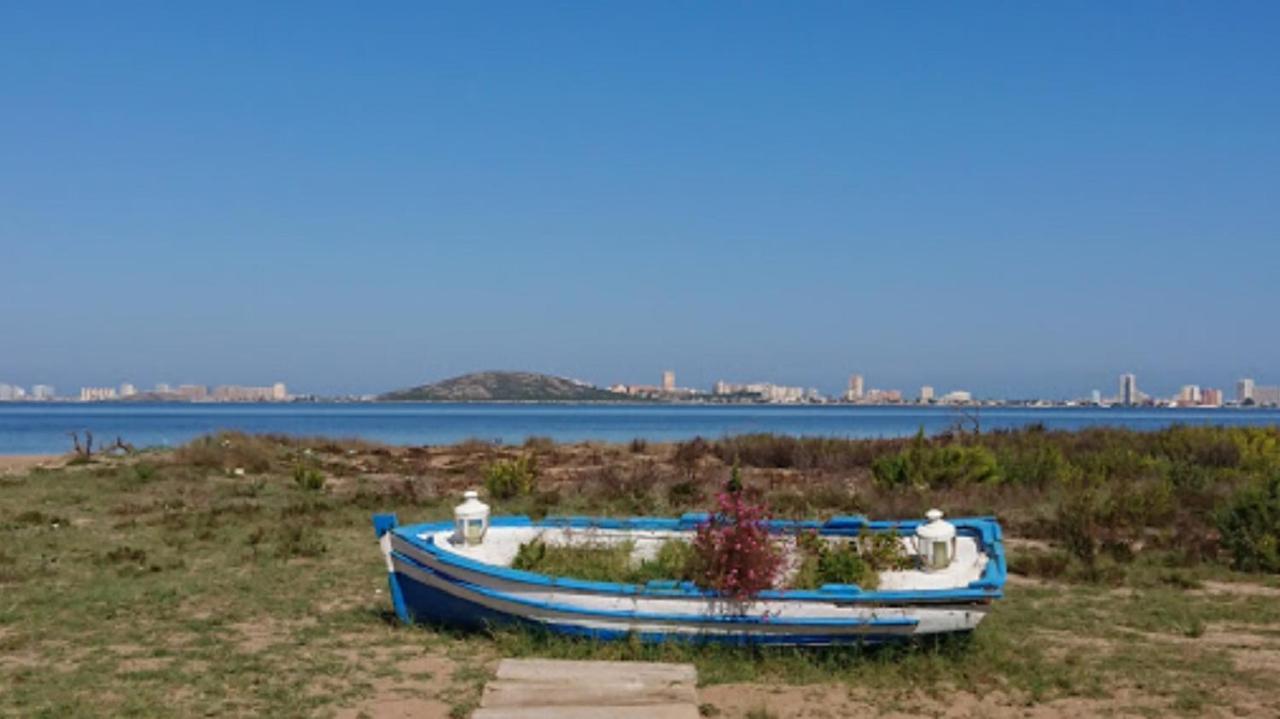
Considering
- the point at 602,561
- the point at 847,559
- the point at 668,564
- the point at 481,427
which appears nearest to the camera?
the point at 847,559

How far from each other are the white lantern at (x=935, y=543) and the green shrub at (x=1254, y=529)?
6.73m

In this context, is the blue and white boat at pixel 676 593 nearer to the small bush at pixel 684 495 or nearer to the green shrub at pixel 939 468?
the small bush at pixel 684 495

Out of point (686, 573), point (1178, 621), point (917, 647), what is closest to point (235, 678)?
point (686, 573)

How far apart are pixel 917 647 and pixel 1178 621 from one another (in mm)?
4101

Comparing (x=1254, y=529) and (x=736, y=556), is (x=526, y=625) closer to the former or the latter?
(x=736, y=556)

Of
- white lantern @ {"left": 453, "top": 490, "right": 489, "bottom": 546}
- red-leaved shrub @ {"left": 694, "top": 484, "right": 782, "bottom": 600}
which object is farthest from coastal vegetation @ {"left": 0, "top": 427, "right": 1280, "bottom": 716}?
white lantern @ {"left": 453, "top": 490, "right": 489, "bottom": 546}

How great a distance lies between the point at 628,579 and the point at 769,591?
163cm

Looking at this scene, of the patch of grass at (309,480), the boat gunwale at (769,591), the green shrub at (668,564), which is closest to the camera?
the boat gunwale at (769,591)

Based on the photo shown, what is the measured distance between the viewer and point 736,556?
32.4ft

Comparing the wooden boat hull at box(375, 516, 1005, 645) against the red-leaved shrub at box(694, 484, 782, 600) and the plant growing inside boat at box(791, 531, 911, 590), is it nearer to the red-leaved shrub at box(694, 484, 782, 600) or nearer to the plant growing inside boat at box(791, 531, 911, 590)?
the red-leaved shrub at box(694, 484, 782, 600)

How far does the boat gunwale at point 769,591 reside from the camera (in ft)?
31.6

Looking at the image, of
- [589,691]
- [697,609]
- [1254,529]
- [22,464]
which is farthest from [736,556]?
[22,464]

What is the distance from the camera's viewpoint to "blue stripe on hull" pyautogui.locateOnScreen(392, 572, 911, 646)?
981 centimetres

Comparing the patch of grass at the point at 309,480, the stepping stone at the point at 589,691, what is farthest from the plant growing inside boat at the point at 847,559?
the patch of grass at the point at 309,480
